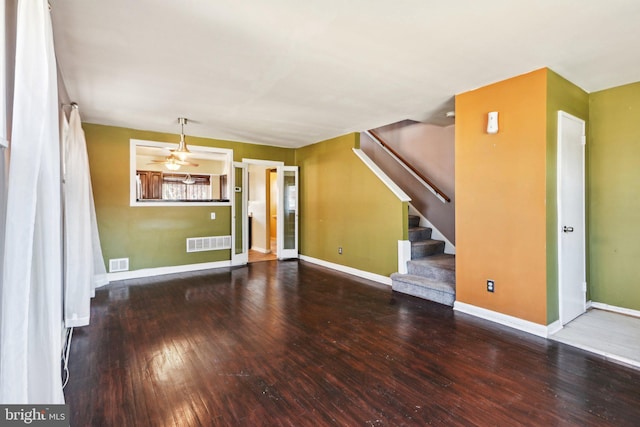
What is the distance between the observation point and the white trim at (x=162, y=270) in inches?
197

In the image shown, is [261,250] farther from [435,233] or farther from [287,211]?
[435,233]

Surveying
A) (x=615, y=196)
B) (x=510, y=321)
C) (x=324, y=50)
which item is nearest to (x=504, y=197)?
(x=510, y=321)

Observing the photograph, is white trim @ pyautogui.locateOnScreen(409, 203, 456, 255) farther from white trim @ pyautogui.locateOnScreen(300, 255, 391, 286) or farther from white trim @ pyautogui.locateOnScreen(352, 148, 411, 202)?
white trim @ pyautogui.locateOnScreen(300, 255, 391, 286)

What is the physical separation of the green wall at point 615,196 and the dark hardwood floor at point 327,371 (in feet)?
4.55

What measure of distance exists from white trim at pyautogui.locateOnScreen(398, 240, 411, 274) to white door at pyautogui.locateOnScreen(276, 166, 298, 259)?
2891 millimetres

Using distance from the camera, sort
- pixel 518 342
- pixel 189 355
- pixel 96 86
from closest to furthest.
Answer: pixel 189 355 → pixel 518 342 → pixel 96 86

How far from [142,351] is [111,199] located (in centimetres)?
329

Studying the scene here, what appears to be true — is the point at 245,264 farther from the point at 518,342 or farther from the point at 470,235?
the point at 518,342

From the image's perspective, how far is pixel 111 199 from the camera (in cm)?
496

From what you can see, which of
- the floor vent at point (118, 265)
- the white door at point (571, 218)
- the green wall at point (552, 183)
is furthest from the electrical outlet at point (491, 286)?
the floor vent at point (118, 265)

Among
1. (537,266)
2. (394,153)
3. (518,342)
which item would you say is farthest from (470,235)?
(394,153)

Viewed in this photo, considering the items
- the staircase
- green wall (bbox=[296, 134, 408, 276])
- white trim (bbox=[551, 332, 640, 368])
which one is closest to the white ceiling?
green wall (bbox=[296, 134, 408, 276])

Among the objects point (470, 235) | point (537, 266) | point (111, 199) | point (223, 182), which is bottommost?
point (537, 266)

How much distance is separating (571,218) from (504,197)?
76cm
